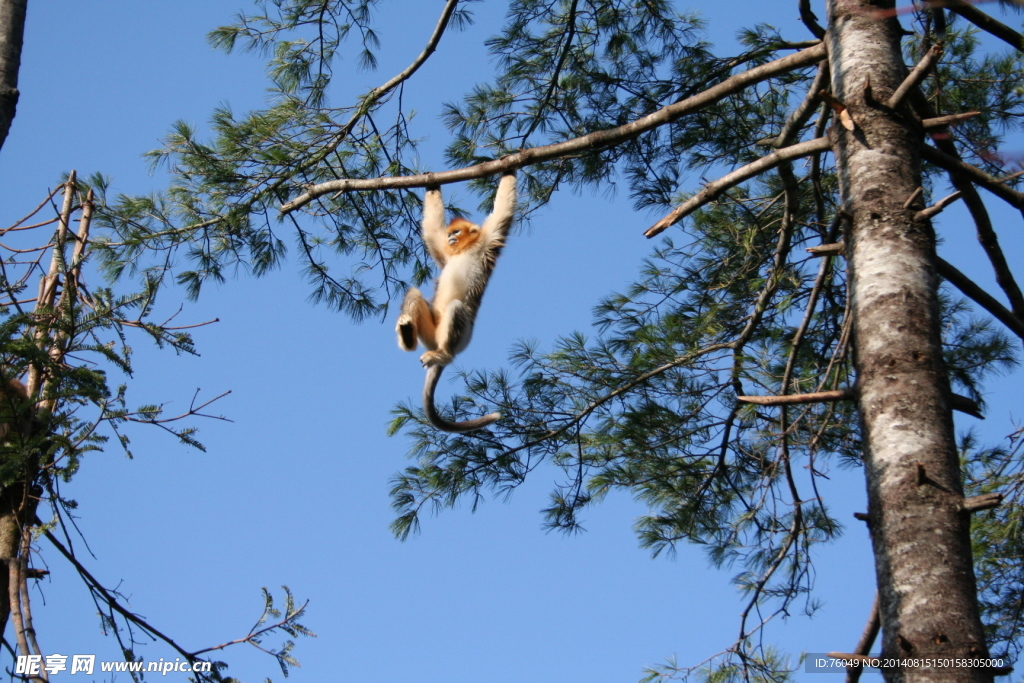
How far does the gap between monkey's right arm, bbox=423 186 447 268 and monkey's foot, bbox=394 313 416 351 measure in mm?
514

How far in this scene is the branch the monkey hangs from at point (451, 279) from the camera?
17.9 feet

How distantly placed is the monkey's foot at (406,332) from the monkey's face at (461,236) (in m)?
0.56

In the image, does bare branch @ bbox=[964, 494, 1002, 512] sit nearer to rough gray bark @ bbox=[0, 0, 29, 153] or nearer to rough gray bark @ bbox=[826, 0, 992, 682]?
rough gray bark @ bbox=[826, 0, 992, 682]

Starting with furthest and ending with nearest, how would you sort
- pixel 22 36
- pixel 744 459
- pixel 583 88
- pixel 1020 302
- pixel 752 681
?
pixel 583 88
pixel 744 459
pixel 752 681
pixel 1020 302
pixel 22 36

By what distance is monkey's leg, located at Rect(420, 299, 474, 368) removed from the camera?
215 inches

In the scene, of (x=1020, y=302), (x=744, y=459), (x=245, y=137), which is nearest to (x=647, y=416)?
(x=744, y=459)

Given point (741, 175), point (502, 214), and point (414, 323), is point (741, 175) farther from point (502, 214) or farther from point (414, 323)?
point (414, 323)

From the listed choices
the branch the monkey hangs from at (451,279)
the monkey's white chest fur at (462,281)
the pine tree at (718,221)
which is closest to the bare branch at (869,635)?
the pine tree at (718,221)

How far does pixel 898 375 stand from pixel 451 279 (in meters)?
3.26

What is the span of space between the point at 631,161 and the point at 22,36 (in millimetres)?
3509

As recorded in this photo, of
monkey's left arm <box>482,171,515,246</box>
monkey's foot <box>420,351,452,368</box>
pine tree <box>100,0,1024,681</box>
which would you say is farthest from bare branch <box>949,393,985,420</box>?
monkey's foot <box>420,351,452,368</box>

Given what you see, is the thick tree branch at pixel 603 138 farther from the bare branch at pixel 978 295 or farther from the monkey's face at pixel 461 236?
the monkey's face at pixel 461 236

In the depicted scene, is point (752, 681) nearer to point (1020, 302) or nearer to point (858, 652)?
point (858, 652)

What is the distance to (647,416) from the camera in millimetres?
4750
